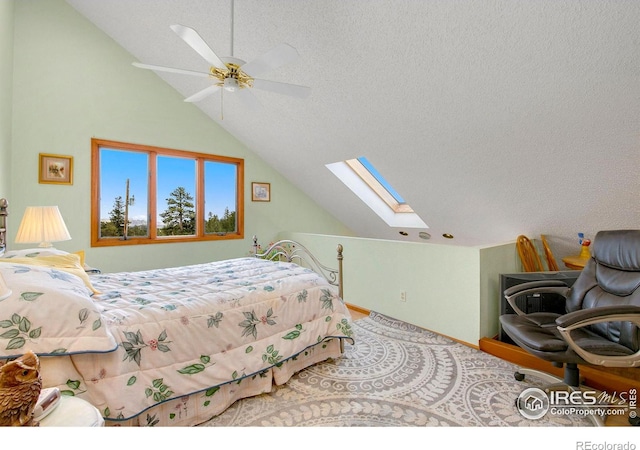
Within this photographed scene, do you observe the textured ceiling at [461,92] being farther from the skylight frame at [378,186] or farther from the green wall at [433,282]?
the green wall at [433,282]

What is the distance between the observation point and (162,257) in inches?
158

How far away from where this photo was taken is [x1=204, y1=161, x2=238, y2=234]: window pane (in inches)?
176

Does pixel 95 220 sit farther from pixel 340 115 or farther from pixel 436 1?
pixel 436 1

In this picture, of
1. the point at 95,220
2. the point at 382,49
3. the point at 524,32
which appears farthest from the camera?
the point at 95,220

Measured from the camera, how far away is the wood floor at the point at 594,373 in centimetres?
193

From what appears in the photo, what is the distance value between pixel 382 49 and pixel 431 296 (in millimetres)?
2275

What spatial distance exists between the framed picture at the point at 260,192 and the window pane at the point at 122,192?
4.95 ft

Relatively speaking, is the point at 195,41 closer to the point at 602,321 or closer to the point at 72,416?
the point at 72,416

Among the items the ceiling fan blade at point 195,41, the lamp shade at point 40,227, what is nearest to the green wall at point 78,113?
the lamp shade at point 40,227

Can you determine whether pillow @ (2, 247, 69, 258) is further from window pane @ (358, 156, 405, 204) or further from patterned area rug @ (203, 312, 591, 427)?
window pane @ (358, 156, 405, 204)

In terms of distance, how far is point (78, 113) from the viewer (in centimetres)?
339

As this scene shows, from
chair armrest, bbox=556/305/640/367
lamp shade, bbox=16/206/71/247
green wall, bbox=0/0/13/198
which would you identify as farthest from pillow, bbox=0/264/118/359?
chair armrest, bbox=556/305/640/367

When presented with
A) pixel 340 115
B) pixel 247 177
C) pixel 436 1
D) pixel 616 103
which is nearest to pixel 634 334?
pixel 616 103

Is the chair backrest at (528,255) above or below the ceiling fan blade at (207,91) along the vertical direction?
below
